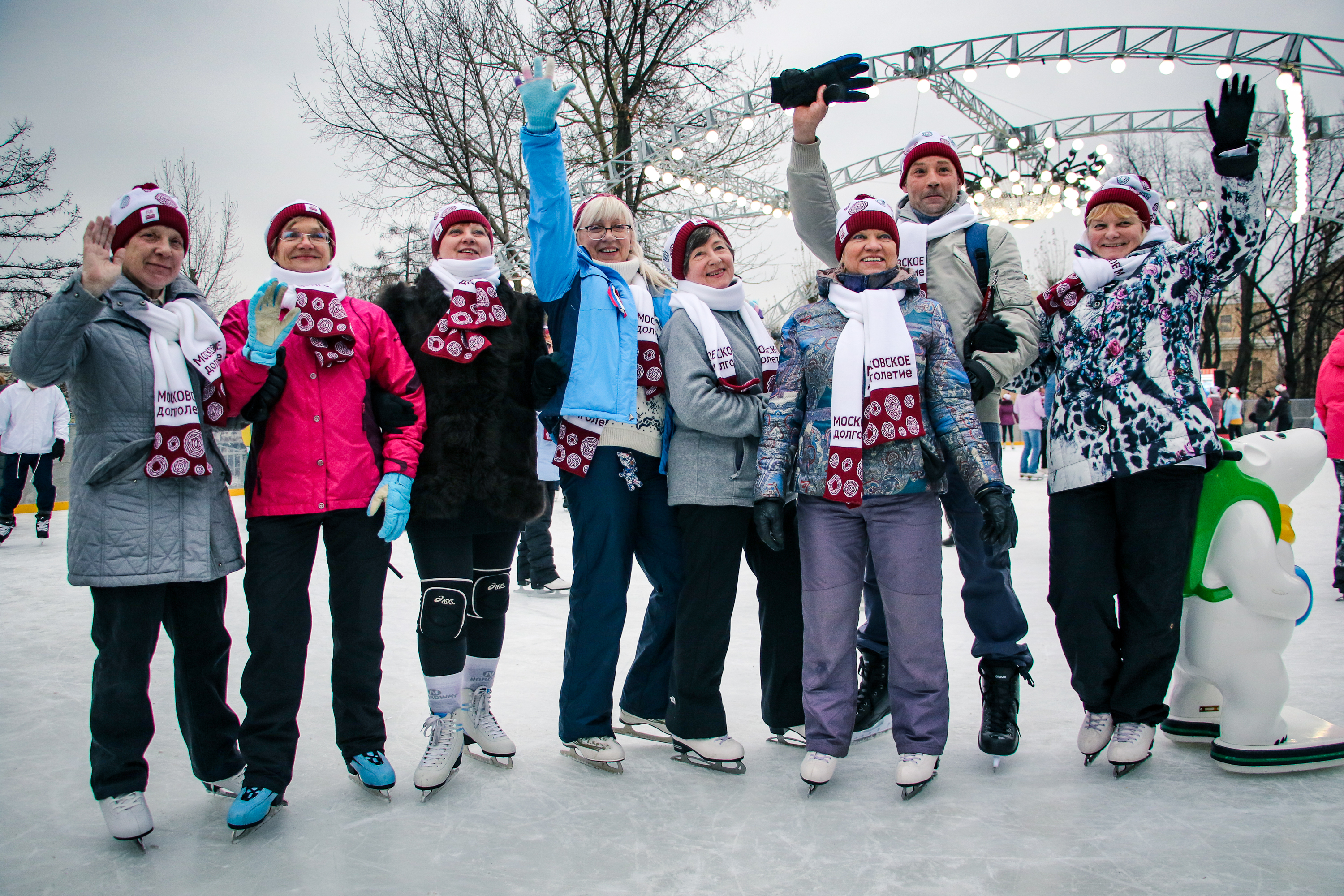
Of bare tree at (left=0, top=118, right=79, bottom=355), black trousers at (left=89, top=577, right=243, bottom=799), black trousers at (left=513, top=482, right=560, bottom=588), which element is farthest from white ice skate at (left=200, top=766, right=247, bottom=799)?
bare tree at (left=0, top=118, right=79, bottom=355)

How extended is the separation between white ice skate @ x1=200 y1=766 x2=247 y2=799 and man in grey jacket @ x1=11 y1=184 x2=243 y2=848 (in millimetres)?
103

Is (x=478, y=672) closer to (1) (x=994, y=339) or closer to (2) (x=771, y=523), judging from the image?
(2) (x=771, y=523)

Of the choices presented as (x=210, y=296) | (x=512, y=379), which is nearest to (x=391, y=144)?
→ (x=210, y=296)

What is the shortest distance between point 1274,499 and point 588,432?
2008mm

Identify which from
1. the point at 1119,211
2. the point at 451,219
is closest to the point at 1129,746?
the point at 1119,211

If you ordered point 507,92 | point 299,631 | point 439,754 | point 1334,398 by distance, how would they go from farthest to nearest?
point 507,92 < point 1334,398 < point 439,754 < point 299,631

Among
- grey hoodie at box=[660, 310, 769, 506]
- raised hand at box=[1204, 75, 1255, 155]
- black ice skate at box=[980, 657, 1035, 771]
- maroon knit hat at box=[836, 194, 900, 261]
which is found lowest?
black ice skate at box=[980, 657, 1035, 771]

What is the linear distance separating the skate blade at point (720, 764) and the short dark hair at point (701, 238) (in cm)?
158

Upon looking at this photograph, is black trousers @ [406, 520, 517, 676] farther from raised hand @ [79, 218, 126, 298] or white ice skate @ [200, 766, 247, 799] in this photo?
raised hand @ [79, 218, 126, 298]

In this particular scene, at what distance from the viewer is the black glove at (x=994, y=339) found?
2.44 metres

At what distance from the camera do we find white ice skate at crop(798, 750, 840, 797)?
7.44 ft

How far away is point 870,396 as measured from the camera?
7.50ft

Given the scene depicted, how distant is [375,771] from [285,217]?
1.60 meters

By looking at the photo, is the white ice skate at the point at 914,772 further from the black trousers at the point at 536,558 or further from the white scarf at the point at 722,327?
the black trousers at the point at 536,558
